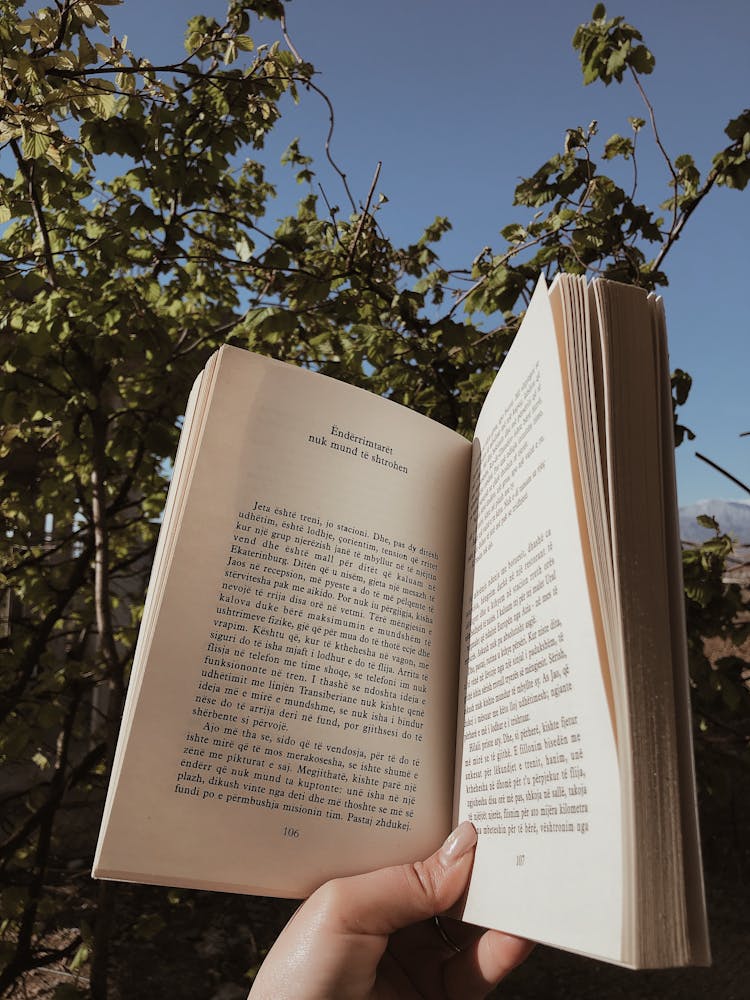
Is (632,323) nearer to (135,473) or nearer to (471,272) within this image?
(471,272)

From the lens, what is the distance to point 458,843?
2.77ft

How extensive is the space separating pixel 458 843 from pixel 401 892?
88mm

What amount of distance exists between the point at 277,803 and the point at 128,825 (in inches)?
6.8

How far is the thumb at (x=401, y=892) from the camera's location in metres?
0.82

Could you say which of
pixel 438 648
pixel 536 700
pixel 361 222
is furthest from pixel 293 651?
pixel 361 222

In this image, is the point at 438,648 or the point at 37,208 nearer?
the point at 438,648

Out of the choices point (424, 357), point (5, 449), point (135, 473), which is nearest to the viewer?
point (424, 357)

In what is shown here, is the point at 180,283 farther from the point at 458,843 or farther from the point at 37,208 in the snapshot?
the point at 458,843

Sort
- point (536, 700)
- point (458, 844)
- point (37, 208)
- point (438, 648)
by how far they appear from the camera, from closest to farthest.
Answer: point (536, 700) < point (458, 844) < point (438, 648) < point (37, 208)

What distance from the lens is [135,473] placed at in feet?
8.47

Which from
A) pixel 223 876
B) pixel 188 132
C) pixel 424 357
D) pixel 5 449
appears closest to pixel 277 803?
pixel 223 876

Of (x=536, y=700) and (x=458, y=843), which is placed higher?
(x=536, y=700)

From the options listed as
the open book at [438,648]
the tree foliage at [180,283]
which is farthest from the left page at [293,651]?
the tree foliage at [180,283]

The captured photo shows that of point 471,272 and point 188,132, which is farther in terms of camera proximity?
point 188,132
